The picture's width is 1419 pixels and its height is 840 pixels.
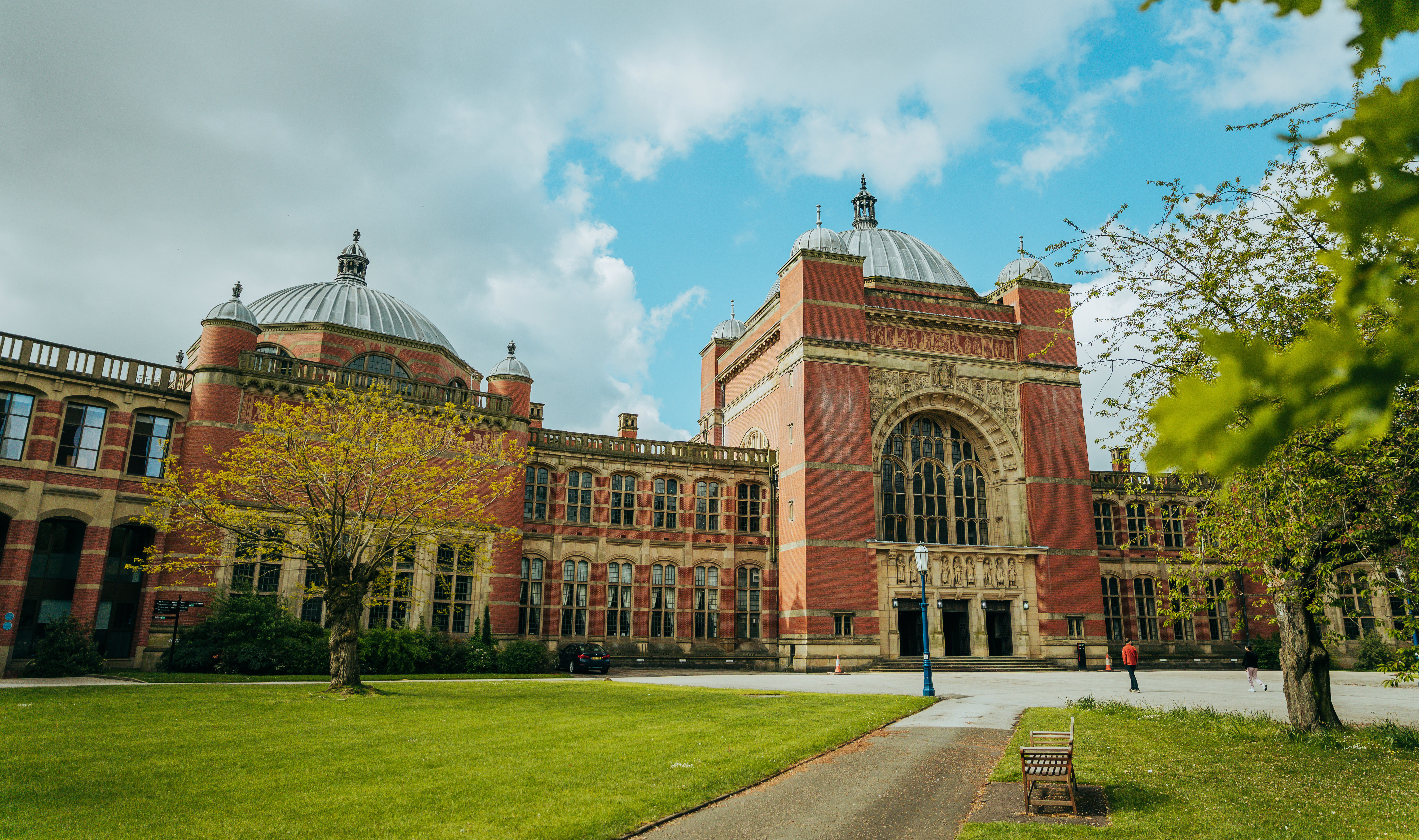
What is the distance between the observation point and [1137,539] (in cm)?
1422

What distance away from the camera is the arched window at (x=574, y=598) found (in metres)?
37.3

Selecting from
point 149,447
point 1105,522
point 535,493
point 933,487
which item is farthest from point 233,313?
point 1105,522

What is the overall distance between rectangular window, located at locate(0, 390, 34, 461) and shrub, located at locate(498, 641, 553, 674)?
16907 mm

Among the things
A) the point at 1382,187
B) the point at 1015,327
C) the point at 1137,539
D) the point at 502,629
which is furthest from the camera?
the point at 1015,327

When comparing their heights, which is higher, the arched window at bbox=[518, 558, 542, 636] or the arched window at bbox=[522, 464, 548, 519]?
the arched window at bbox=[522, 464, 548, 519]

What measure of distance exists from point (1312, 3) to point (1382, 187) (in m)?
0.61

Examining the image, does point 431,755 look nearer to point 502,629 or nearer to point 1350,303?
point 1350,303

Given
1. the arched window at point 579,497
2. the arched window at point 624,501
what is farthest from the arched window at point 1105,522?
the arched window at point 579,497

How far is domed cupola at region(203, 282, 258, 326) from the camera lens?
30766 millimetres

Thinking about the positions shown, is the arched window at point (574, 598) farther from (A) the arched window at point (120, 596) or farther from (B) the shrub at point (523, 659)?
(A) the arched window at point (120, 596)

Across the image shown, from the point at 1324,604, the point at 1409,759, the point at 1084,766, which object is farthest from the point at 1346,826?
the point at 1324,604

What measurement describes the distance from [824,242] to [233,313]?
25940mm

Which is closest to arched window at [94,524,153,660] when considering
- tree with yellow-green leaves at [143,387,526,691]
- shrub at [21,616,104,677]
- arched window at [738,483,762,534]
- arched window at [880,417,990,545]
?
tree with yellow-green leaves at [143,387,526,691]

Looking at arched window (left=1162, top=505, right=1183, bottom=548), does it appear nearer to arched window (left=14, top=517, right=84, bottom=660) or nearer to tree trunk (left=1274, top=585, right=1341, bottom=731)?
tree trunk (left=1274, top=585, right=1341, bottom=731)
